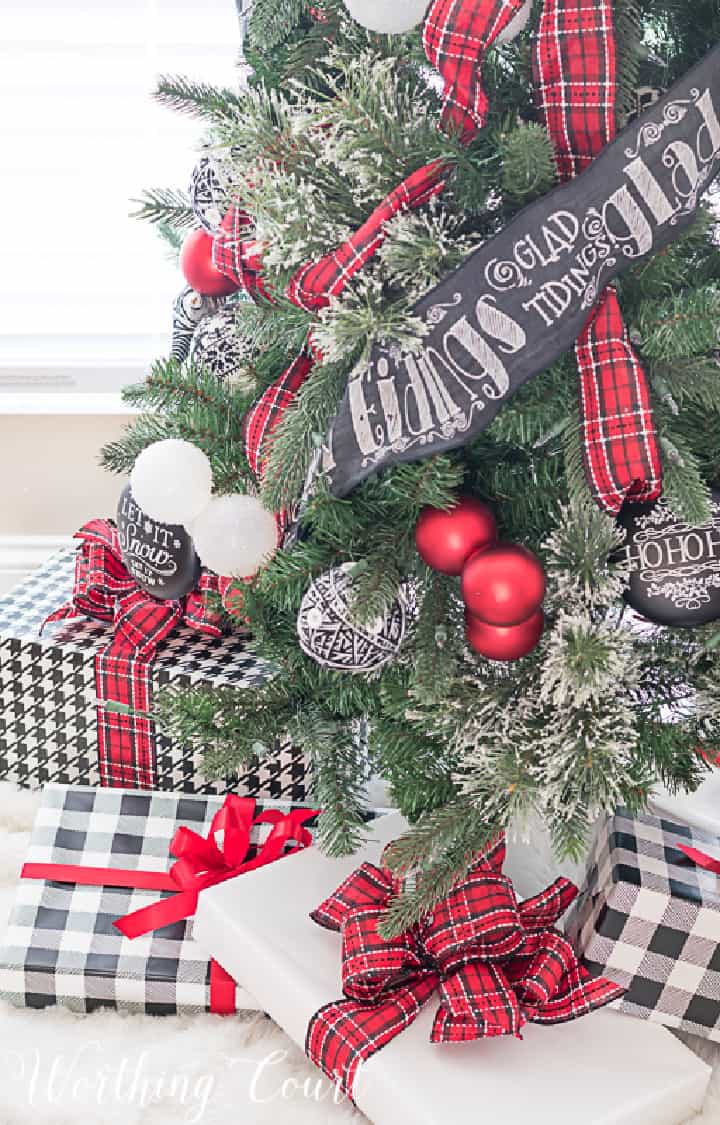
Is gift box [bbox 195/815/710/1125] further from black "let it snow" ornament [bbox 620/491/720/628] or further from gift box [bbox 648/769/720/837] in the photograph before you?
black "let it snow" ornament [bbox 620/491/720/628]

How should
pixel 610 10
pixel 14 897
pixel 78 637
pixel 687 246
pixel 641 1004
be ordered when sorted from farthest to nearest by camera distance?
1. pixel 78 637
2. pixel 14 897
3. pixel 641 1004
4. pixel 687 246
5. pixel 610 10

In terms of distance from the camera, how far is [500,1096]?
2.30 ft

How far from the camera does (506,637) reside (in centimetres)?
69

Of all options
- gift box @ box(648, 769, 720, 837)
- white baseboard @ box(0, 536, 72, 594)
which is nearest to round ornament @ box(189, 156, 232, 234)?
gift box @ box(648, 769, 720, 837)

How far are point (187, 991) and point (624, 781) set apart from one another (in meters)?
0.43

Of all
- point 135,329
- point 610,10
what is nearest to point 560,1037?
point 610,10

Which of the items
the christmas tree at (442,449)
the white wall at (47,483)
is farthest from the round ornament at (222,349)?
the white wall at (47,483)

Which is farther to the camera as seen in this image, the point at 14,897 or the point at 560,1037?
the point at 14,897

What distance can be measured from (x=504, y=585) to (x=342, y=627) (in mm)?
130

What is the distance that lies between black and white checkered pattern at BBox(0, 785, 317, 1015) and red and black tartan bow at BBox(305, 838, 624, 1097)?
0.15 metres

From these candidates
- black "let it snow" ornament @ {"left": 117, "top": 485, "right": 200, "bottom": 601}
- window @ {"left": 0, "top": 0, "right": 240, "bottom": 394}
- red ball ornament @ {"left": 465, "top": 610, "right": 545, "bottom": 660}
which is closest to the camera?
red ball ornament @ {"left": 465, "top": 610, "right": 545, "bottom": 660}

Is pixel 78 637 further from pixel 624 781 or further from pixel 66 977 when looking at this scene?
pixel 624 781

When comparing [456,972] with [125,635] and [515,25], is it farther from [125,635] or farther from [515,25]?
[515,25]

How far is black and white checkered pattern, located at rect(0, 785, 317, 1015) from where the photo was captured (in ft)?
2.82
